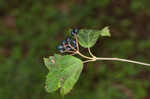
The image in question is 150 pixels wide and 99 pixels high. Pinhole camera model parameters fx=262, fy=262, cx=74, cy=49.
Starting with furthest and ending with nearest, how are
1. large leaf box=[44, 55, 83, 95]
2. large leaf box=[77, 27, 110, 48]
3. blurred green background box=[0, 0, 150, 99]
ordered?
blurred green background box=[0, 0, 150, 99]
large leaf box=[77, 27, 110, 48]
large leaf box=[44, 55, 83, 95]

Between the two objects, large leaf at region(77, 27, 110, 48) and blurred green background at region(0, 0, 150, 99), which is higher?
large leaf at region(77, 27, 110, 48)

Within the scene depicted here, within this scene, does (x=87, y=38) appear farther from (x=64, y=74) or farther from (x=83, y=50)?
(x=83, y=50)

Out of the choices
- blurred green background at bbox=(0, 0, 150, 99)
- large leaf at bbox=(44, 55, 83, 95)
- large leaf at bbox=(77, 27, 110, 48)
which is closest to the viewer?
large leaf at bbox=(44, 55, 83, 95)

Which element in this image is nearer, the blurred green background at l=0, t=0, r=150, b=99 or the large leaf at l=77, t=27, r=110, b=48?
the large leaf at l=77, t=27, r=110, b=48

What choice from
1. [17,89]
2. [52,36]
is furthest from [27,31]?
[17,89]

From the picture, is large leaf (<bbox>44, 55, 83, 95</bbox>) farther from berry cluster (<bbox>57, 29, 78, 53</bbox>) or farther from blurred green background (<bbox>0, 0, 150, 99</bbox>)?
blurred green background (<bbox>0, 0, 150, 99</bbox>)

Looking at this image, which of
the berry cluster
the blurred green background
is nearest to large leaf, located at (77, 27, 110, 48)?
the berry cluster

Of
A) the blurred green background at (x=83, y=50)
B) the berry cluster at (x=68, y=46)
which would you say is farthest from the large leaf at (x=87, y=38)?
the blurred green background at (x=83, y=50)
